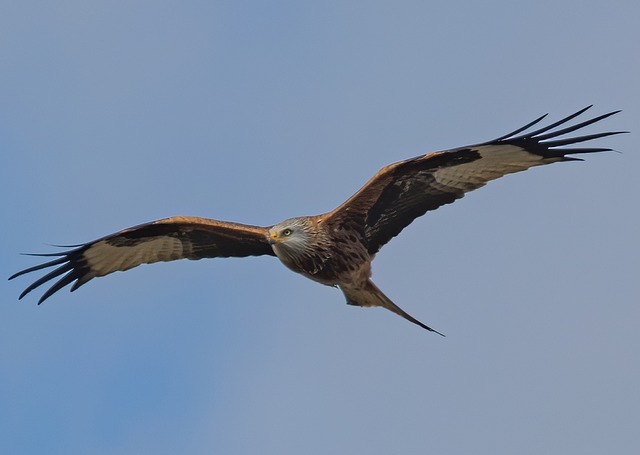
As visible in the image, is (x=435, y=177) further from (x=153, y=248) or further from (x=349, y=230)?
(x=153, y=248)

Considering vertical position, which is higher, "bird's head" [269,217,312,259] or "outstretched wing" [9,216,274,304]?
A: "outstretched wing" [9,216,274,304]

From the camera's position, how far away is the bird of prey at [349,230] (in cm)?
1454

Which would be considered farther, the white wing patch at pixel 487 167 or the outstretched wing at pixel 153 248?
the outstretched wing at pixel 153 248

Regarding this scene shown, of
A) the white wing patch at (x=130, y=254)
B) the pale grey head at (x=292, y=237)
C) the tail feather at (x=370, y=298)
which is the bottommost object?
the tail feather at (x=370, y=298)

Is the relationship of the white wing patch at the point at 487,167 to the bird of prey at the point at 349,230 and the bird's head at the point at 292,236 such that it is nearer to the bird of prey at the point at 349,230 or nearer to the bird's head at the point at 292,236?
the bird of prey at the point at 349,230

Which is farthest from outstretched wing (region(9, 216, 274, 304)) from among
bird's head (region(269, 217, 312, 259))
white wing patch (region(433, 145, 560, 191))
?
white wing patch (region(433, 145, 560, 191))

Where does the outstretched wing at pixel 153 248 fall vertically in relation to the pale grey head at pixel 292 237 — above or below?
above

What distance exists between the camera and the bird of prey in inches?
572

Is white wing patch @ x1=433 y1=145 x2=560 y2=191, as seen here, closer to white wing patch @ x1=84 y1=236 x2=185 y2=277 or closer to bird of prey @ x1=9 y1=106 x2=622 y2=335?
bird of prey @ x1=9 y1=106 x2=622 y2=335

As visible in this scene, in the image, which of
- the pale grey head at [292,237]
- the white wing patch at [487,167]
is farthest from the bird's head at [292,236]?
the white wing patch at [487,167]

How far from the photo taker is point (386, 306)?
1573 cm

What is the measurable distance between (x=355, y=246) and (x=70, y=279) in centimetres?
358

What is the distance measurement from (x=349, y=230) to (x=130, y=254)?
2.85 meters

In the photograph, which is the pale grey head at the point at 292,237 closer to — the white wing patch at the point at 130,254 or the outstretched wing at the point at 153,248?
the outstretched wing at the point at 153,248
